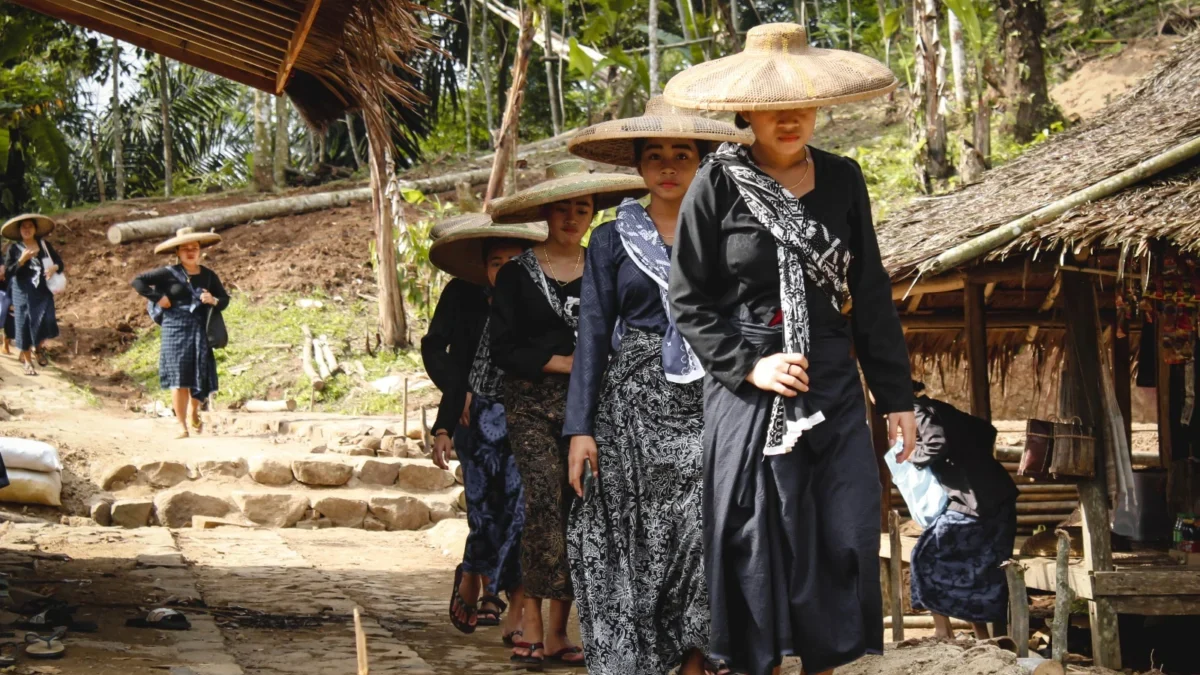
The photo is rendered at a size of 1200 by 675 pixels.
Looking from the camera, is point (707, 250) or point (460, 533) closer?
point (707, 250)

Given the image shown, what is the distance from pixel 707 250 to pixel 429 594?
456 centimetres

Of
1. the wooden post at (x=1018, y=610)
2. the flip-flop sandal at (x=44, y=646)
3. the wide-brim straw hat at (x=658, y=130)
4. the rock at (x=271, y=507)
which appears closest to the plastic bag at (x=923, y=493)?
the wooden post at (x=1018, y=610)

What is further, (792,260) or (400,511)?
(400,511)

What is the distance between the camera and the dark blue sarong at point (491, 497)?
6402 millimetres

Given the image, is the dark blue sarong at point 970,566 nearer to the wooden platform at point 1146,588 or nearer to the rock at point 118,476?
the wooden platform at point 1146,588

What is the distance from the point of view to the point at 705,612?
418 cm

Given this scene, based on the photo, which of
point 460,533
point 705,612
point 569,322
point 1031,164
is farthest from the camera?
point 460,533

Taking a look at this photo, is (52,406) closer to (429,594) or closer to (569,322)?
(429,594)

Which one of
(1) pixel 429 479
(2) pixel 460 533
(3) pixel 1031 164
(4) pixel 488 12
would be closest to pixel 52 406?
(1) pixel 429 479

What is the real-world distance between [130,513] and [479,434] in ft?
15.9

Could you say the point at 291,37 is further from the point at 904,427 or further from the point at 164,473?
the point at 164,473

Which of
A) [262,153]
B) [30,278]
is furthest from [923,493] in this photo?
[262,153]

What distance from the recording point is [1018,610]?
6.67 meters

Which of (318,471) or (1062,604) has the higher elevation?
(318,471)
